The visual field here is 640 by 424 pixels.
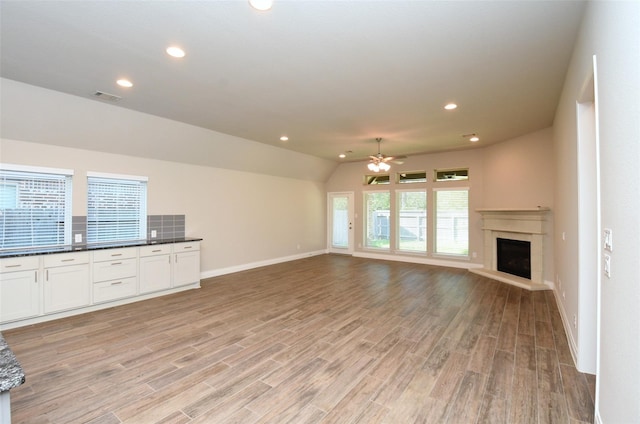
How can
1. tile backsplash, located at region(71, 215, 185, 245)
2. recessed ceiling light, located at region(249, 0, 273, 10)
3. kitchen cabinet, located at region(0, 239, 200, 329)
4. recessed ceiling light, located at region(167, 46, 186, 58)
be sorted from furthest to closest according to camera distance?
tile backsplash, located at region(71, 215, 185, 245)
kitchen cabinet, located at region(0, 239, 200, 329)
recessed ceiling light, located at region(167, 46, 186, 58)
recessed ceiling light, located at region(249, 0, 273, 10)

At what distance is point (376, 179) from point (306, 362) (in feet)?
22.7

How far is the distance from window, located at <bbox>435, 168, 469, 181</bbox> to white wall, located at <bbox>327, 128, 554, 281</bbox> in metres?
0.11

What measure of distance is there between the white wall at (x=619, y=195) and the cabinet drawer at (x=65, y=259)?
18.1 ft

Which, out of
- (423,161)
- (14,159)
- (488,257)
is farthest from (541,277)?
(14,159)

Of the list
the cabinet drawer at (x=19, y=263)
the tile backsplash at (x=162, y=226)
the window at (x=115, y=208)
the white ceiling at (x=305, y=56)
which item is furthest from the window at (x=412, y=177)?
the cabinet drawer at (x=19, y=263)

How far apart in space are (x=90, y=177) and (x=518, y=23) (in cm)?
592

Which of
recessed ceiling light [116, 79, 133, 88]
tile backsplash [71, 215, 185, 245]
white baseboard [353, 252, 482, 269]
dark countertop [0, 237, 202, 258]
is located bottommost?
white baseboard [353, 252, 482, 269]

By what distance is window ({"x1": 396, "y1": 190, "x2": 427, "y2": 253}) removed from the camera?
8.14m

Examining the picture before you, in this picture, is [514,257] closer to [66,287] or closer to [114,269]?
[114,269]

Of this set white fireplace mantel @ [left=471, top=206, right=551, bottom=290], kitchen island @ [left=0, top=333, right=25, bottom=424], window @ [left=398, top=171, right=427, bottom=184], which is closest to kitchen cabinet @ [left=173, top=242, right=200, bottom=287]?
kitchen island @ [left=0, top=333, right=25, bottom=424]

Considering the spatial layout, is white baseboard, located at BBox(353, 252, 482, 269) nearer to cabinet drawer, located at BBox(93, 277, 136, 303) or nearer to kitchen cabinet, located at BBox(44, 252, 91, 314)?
cabinet drawer, located at BBox(93, 277, 136, 303)

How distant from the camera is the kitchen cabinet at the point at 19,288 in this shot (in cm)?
358

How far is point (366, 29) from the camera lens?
2.49 m

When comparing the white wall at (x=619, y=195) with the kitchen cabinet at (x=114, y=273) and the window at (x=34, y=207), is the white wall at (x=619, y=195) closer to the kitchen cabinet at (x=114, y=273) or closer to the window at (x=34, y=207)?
the kitchen cabinet at (x=114, y=273)
